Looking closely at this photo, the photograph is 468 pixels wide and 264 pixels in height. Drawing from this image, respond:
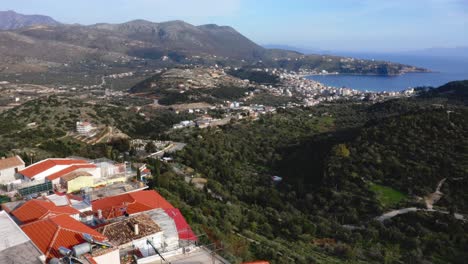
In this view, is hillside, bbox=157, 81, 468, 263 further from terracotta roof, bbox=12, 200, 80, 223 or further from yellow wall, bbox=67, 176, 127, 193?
terracotta roof, bbox=12, 200, 80, 223

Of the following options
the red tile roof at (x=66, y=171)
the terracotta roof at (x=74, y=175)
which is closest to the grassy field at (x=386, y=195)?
the terracotta roof at (x=74, y=175)

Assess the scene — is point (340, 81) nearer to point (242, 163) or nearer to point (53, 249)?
point (242, 163)

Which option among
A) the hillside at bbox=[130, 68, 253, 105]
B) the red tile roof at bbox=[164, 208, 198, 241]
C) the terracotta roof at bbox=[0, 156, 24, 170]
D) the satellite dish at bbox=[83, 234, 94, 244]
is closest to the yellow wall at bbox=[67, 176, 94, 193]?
the terracotta roof at bbox=[0, 156, 24, 170]

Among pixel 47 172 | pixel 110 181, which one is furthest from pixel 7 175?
pixel 110 181

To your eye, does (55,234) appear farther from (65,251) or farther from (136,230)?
(136,230)

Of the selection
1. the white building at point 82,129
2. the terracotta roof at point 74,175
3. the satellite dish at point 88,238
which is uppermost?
the satellite dish at point 88,238

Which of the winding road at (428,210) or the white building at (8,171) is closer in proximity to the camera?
the white building at (8,171)

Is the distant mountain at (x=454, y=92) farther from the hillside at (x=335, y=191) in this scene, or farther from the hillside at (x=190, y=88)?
the hillside at (x=190, y=88)
